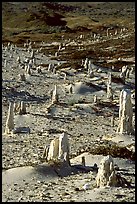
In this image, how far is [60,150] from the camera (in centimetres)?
1400

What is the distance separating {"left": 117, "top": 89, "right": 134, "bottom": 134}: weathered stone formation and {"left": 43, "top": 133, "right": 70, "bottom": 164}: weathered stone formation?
14.1 ft

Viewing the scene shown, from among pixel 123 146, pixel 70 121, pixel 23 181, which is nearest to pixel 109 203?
pixel 23 181

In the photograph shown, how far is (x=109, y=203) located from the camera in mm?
11203

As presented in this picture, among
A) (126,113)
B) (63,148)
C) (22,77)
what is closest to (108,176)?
(63,148)

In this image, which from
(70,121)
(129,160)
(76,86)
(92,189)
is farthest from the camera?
(76,86)

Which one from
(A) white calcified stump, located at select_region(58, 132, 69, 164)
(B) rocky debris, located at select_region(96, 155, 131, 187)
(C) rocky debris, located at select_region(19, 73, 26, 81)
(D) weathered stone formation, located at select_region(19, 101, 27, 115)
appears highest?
(C) rocky debris, located at select_region(19, 73, 26, 81)

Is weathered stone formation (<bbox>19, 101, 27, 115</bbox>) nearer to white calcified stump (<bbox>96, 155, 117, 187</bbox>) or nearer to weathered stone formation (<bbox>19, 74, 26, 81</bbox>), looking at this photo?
weathered stone formation (<bbox>19, 74, 26, 81</bbox>)

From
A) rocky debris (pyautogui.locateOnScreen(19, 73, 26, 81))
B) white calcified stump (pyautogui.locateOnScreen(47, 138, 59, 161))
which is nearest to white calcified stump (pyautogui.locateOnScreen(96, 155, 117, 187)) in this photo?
white calcified stump (pyautogui.locateOnScreen(47, 138, 59, 161))

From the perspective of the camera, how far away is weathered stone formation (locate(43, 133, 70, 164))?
45.4 ft

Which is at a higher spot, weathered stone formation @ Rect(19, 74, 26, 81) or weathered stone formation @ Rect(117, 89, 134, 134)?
weathered stone formation @ Rect(19, 74, 26, 81)

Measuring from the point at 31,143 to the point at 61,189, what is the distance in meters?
4.98

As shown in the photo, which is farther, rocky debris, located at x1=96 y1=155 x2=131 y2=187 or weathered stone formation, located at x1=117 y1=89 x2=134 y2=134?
weathered stone formation, located at x1=117 y1=89 x2=134 y2=134

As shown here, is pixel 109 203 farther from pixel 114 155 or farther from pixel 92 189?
pixel 114 155

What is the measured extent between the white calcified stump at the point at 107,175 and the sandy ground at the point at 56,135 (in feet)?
0.57
